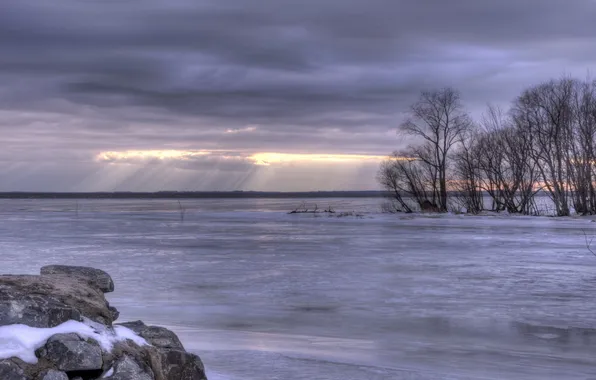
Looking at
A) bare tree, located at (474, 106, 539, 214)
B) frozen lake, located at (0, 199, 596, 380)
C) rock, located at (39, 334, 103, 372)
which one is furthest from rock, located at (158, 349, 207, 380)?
bare tree, located at (474, 106, 539, 214)

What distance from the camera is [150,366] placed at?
553 cm

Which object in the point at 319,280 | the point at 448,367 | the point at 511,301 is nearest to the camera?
the point at 448,367

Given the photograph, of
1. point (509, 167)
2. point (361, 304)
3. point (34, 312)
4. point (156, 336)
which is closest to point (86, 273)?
point (156, 336)

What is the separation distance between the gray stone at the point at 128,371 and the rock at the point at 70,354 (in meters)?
0.13

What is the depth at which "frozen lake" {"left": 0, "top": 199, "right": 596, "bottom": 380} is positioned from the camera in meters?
7.77

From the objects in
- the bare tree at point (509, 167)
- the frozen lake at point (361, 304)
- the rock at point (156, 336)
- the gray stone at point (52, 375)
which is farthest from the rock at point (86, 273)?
the bare tree at point (509, 167)

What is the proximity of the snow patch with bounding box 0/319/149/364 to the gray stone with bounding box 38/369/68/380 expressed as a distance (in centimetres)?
14

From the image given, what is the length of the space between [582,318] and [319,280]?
20.1 ft

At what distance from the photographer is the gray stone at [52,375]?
4750 millimetres

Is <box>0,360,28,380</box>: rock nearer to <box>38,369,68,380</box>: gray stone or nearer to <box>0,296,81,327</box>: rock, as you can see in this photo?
<box>38,369,68,380</box>: gray stone

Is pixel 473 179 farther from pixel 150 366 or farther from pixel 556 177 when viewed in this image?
pixel 150 366

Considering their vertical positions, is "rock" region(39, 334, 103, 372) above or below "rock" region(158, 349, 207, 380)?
above

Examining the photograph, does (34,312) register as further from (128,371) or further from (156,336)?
(156,336)

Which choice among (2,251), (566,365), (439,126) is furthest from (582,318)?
(439,126)
